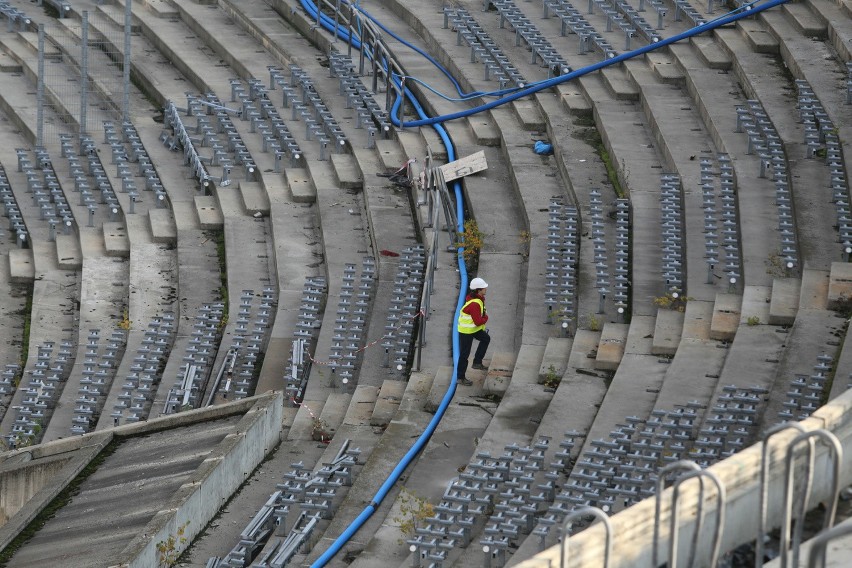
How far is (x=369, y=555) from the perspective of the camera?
11164 millimetres

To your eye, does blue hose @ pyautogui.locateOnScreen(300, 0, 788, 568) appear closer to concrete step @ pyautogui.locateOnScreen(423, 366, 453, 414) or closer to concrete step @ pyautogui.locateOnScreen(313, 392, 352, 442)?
concrete step @ pyautogui.locateOnScreen(423, 366, 453, 414)

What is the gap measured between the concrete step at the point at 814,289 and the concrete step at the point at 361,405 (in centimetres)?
358

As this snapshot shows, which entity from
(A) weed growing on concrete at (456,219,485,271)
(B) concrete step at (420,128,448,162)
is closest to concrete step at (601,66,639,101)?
(B) concrete step at (420,128,448,162)

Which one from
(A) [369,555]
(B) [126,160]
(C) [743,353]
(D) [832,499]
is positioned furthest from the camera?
(B) [126,160]

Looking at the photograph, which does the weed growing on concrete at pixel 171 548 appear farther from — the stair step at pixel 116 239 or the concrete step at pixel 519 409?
the stair step at pixel 116 239

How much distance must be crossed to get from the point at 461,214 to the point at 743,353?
4624 millimetres

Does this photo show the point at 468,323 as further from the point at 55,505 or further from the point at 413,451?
the point at 55,505

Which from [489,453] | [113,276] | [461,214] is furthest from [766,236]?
[113,276]

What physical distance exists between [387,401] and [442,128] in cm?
600

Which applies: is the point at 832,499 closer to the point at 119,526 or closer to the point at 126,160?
the point at 119,526

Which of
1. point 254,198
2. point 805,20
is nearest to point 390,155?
point 254,198

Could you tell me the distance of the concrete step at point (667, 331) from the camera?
1377 cm

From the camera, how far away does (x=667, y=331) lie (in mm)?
14008

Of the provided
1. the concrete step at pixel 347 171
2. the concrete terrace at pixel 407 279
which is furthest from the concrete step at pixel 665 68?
the concrete step at pixel 347 171
